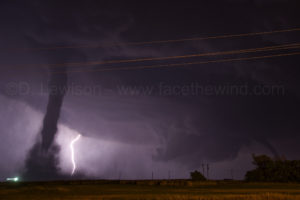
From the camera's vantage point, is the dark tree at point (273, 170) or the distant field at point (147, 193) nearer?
the distant field at point (147, 193)

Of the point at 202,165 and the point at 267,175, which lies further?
the point at 202,165

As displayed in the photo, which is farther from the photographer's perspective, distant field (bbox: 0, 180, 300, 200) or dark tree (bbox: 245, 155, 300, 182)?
dark tree (bbox: 245, 155, 300, 182)

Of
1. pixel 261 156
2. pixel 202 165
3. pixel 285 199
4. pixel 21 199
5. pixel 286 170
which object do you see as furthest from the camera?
pixel 202 165

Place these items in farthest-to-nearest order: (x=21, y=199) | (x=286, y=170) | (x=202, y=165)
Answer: (x=202, y=165) < (x=286, y=170) < (x=21, y=199)

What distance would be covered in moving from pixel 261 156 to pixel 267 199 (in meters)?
Result: 77.3

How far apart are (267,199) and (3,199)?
1162 inches

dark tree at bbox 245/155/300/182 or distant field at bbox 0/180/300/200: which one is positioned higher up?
dark tree at bbox 245/155/300/182

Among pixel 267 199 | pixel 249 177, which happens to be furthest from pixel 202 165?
pixel 267 199

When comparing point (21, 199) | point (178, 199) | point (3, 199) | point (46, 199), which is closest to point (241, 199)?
point (178, 199)

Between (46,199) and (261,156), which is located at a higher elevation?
(261,156)

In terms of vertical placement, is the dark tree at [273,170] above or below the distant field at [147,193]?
above

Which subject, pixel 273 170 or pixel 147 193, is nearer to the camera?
pixel 147 193

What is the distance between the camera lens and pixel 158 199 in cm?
3169

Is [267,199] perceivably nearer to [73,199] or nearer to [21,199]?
[73,199]
